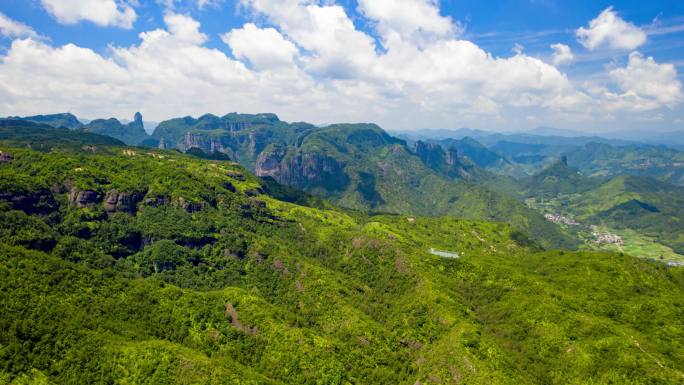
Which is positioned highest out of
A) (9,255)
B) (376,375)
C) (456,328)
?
(9,255)

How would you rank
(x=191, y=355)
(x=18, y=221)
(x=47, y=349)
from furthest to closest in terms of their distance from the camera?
(x=18, y=221), (x=191, y=355), (x=47, y=349)

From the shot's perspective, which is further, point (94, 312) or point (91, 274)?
point (91, 274)

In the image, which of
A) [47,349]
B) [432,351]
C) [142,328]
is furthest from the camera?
[432,351]

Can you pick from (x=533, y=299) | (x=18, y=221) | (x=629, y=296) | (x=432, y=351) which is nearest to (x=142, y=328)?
(x=18, y=221)

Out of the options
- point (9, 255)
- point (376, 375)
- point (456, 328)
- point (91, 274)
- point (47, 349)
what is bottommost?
point (376, 375)

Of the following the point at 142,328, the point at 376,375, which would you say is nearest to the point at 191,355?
the point at 142,328

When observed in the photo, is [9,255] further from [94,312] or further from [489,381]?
[489,381]

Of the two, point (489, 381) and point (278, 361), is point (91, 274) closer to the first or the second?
point (278, 361)

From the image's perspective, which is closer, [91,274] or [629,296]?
[91,274]

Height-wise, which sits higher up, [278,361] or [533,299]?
[533,299]
